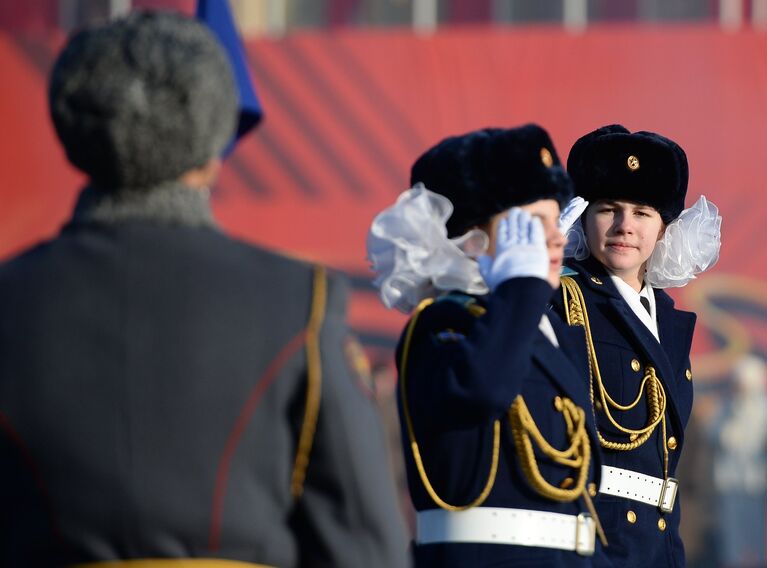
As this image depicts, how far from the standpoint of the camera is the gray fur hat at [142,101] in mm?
2229

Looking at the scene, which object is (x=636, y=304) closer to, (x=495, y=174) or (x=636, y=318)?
(x=636, y=318)

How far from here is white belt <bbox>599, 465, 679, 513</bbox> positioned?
377 cm

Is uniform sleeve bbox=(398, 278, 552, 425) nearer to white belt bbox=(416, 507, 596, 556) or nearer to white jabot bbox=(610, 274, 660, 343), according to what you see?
white belt bbox=(416, 507, 596, 556)

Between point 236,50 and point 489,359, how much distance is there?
89cm

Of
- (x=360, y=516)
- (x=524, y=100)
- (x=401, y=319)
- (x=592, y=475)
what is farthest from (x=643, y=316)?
(x=524, y=100)

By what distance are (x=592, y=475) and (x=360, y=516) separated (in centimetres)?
117

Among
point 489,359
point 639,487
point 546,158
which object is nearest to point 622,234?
point 639,487

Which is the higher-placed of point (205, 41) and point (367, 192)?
point (205, 41)

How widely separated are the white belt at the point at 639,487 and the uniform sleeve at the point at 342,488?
1.54m

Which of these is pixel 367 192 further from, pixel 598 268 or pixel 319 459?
pixel 319 459

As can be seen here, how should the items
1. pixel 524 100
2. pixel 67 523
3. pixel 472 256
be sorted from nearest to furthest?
pixel 67 523
pixel 472 256
pixel 524 100

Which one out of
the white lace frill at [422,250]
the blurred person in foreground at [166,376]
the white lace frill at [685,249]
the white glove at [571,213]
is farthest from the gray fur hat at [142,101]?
the white lace frill at [685,249]

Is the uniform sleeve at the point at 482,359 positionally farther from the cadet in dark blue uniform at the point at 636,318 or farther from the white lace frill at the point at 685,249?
the white lace frill at the point at 685,249

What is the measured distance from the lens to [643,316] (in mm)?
4008
